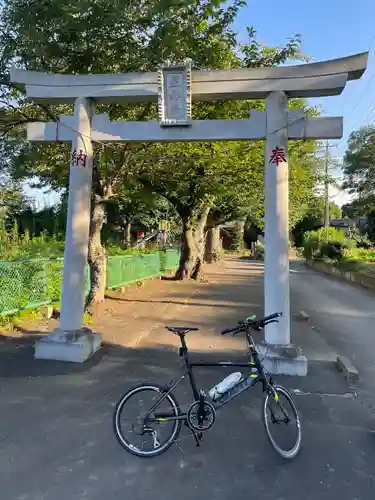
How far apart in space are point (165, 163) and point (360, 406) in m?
9.06

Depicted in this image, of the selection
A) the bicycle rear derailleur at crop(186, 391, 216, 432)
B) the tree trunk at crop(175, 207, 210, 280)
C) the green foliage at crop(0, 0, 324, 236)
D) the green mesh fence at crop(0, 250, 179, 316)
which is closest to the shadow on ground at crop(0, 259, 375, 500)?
the bicycle rear derailleur at crop(186, 391, 216, 432)

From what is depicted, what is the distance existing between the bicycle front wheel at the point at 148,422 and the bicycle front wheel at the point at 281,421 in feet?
2.70

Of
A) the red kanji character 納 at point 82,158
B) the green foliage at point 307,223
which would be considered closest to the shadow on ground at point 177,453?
the red kanji character 納 at point 82,158

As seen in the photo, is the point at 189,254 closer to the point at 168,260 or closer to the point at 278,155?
the point at 168,260

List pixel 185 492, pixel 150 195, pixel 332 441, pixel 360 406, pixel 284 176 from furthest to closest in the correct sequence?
1. pixel 150 195
2. pixel 284 176
3. pixel 360 406
4. pixel 332 441
5. pixel 185 492

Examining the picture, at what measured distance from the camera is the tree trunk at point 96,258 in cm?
1027

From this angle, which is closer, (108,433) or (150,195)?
(108,433)

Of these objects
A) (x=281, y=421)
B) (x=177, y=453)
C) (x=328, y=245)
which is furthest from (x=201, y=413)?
(x=328, y=245)

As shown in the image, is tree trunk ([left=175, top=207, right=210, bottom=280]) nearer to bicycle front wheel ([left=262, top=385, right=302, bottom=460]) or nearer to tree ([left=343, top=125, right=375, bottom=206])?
tree ([left=343, top=125, right=375, bottom=206])

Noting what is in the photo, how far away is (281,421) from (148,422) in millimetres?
1230

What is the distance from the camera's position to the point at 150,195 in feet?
57.6

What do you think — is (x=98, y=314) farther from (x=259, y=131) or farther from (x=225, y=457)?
(x=225, y=457)

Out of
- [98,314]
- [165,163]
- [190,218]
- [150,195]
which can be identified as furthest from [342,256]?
[98,314]

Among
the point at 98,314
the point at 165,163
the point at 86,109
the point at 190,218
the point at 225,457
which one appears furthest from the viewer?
the point at 190,218
